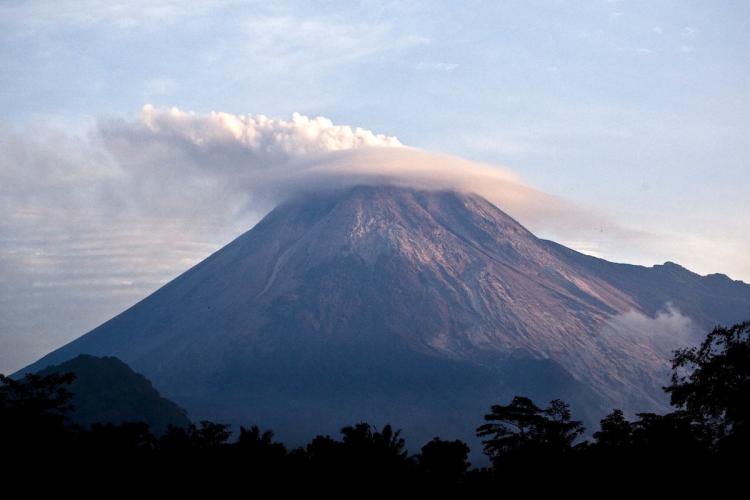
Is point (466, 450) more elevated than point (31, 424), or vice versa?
→ point (31, 424)

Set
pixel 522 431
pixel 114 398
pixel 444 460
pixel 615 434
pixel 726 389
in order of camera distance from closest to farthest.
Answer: pixel 726 389, pixel 444 460, pixel 615 434, pixel 522 431, pixel 114 398

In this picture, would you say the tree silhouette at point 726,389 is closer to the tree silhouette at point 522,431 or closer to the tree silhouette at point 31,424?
the tree silhouette at point 522,431

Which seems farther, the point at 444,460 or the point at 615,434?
the point at 615,434

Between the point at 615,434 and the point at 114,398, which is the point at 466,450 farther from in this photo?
the point at 114,398

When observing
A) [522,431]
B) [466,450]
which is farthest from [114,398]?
[466,450]

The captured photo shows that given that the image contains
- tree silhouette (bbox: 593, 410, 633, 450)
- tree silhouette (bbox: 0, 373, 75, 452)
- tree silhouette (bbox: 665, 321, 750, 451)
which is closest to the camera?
tree silhouette (bbox: 665, 321, 750, 451)

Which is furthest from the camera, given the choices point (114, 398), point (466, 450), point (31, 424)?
point (114, 398)

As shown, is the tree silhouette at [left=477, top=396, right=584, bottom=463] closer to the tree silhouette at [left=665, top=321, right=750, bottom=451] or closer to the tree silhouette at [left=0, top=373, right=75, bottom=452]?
the tree silhouette at [left=665, top=321, right=750, bottom=451]

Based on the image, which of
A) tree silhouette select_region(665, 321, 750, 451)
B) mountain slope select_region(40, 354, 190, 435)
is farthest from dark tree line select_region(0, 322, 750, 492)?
mountain slope select_region(40, 354, 190, 435)

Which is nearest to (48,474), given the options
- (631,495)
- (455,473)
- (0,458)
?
(0,458)

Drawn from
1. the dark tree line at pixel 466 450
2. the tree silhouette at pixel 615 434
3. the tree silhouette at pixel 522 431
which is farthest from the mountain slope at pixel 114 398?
the tree silhouette at pixel 615 434
